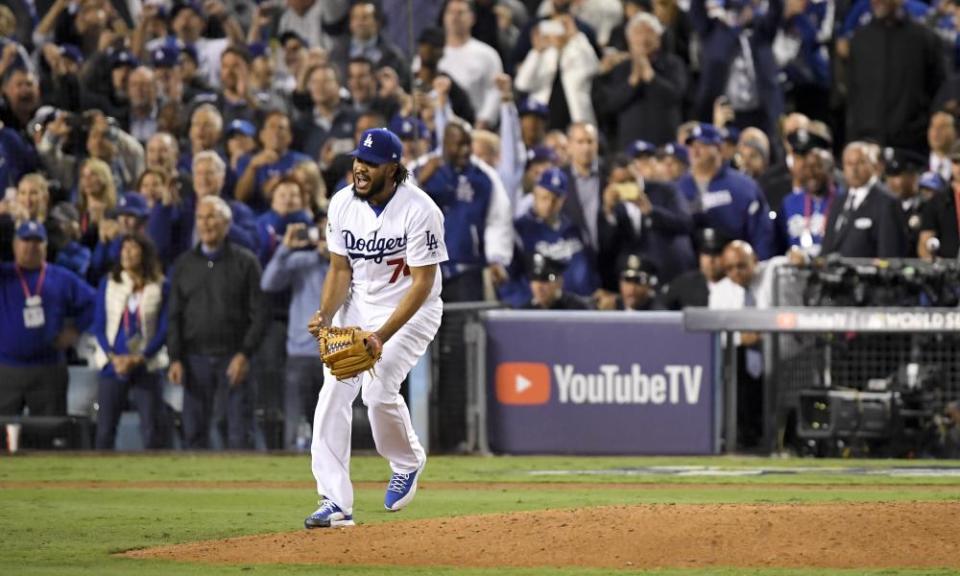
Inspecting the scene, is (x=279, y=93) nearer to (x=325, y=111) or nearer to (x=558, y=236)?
(x=325, y=111)

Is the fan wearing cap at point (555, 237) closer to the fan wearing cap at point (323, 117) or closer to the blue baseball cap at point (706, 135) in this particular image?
the blue baseball cap at point (706, 135)

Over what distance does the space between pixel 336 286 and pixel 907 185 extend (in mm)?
7015

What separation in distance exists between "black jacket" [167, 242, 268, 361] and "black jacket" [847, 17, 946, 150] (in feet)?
19.3

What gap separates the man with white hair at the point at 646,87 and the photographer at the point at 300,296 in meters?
3.48

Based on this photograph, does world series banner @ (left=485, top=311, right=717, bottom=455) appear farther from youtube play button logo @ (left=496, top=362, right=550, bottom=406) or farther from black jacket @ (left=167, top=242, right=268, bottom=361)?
black jacket @ (left=167, top=242, right=268, bottom=361)

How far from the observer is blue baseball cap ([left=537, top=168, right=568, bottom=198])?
1430 cm

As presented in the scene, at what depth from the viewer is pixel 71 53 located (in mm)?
15633

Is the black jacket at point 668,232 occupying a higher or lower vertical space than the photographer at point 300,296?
higher

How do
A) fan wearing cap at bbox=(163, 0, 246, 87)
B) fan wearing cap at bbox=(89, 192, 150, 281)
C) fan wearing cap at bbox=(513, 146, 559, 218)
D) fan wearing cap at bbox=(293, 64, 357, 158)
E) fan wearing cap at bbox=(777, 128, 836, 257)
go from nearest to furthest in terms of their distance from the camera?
fan wearing cap at bbox=(777, 128, 836, 257) < fan wearing cap at bbox=(89, 192, 150, 281) < fan wearing cap at bbox=(513, 146, 559, 218) < fan wearing cap at bbox=(293, 64, 357, 158) < fan wearing cap at bbox=(163, 0, 246, 87)

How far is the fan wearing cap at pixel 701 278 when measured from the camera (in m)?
13.8

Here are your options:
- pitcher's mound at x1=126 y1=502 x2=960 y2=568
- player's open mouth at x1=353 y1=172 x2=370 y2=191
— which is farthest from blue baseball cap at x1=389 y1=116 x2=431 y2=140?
pitcher's mound at x1=126 y1=502 x2=960 y2=568

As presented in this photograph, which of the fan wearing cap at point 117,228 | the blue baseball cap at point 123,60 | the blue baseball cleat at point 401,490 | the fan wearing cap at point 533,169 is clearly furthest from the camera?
the blue baseball cap at point 123,60

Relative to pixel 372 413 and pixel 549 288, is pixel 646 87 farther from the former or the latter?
pixel 372 413

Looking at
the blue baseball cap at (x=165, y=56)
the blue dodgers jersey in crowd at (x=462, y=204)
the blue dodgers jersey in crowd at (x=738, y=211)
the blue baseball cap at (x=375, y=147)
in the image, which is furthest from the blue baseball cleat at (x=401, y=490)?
the blue baseball cap at (x=165, y=56)
